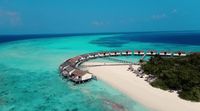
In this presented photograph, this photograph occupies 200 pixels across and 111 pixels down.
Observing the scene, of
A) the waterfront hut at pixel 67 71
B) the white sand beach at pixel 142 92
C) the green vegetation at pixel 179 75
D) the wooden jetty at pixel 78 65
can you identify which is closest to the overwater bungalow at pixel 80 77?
the wooden jetty at pixel 78 65

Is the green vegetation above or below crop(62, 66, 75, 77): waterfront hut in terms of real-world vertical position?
above

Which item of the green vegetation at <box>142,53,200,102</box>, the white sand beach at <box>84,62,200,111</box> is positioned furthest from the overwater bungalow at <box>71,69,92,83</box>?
the green vegetation at <box>142,53,200,102</box>

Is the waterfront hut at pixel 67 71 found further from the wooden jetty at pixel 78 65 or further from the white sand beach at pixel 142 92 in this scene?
the white sand beach at pixel 142 92

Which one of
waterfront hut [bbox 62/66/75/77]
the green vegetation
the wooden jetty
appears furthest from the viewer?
waterfront hut [bbox 62/66/75/77]

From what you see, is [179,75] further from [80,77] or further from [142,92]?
[80,77]

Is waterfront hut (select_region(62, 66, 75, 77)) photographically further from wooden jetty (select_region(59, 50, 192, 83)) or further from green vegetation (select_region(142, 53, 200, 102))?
green vegetation (select_region(142, 53, 200, 102))

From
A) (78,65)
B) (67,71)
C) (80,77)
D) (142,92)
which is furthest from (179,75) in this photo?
(78,65)
